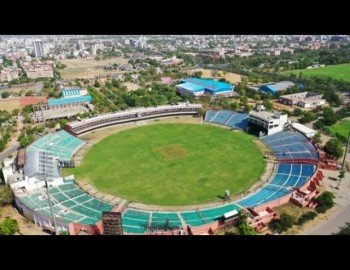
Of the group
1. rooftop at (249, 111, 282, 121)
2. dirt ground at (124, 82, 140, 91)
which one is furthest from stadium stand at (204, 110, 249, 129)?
dirt ground at (124, 82, 140, 91)

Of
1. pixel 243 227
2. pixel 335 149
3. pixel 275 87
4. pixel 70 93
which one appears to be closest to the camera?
pixel 243 227

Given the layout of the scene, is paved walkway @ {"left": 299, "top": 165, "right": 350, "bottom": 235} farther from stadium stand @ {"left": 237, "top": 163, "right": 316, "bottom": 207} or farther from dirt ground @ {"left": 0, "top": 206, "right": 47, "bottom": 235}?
dirt ground @ {"left": 0, "top": 206, "right": 47, "bottom": 235}

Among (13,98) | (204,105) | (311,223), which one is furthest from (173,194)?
(13,98)

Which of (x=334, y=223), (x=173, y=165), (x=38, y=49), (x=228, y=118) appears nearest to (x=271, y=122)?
(x=228, y=118)

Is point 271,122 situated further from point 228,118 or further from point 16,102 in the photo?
point 16,102

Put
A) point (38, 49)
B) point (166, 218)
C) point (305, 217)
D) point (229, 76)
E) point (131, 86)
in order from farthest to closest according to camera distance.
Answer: point (38, 49) < point (229, 76) < point (131, 86) < point (166, 218) < point (305, 217)

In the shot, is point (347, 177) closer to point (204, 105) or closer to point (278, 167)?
point (278, 167)
